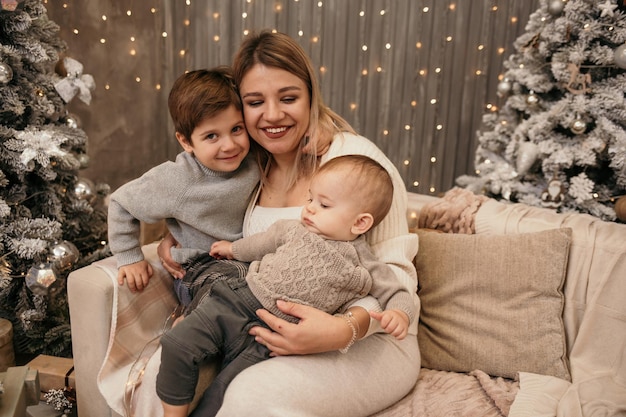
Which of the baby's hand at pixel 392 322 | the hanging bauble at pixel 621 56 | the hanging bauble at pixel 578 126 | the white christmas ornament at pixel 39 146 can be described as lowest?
the baby's hand at pixel 392 322

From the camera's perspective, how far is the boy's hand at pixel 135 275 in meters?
1.51

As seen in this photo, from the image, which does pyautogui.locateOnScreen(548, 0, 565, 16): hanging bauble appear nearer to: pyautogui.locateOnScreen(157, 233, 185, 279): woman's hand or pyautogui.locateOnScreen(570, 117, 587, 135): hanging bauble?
pyautogui.locateOnScreen(570, 117, 587, 135): hanging bauble

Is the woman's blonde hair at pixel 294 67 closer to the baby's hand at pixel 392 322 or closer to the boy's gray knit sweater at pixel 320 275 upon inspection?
the boy's gray knit sweater at pixel 320 275

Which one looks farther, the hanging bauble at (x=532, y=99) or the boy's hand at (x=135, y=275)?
the hanging bauble at (x=532, y=99)

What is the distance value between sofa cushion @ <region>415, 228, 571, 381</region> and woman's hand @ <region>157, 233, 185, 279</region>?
0.83 meters

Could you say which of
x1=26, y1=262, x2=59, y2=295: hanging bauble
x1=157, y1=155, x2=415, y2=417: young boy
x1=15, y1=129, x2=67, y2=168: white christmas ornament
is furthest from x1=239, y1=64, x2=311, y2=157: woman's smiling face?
x1=26, y1=262, x2=59, y2=295: hanging bauble

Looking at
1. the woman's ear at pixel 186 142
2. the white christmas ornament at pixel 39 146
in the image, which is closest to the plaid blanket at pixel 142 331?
the woman's ear at pixel 186 142

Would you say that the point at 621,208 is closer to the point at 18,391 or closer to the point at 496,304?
the point at 496,304

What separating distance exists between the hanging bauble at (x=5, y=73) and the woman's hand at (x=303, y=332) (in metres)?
1.36

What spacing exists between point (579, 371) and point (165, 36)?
3.43 meters

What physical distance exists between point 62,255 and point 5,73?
0.73m

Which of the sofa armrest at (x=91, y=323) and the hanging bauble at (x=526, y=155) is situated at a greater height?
the hanging bauble at (x=526, y=155)

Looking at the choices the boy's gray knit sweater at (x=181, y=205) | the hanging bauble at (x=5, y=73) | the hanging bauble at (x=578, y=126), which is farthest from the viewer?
the hanging bauble at (x=578, y=126)

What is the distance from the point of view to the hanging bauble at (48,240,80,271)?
198 centimetres
